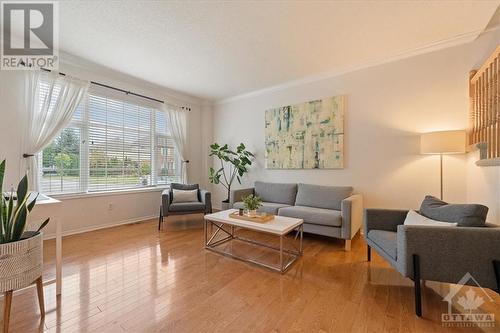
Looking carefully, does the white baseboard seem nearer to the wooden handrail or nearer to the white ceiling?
the white ceiling

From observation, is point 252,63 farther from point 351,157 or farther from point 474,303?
point 474,303

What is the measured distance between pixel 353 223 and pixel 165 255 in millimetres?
2357

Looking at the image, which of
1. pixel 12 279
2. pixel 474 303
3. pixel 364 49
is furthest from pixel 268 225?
pixel 364 49

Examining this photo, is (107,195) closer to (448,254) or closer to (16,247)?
(16,247)

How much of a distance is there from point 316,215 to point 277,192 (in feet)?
3.49

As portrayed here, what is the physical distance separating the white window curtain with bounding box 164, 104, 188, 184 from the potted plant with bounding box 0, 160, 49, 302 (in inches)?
128

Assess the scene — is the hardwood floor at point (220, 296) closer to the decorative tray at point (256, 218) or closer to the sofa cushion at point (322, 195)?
the decorative tray at point (256, 218)

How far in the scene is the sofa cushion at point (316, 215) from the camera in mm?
2691

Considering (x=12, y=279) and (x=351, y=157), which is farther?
(x=351, y=157)

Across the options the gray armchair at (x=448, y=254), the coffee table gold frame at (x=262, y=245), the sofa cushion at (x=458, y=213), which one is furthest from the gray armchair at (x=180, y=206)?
the sofa cushion at (x=458, y=213)

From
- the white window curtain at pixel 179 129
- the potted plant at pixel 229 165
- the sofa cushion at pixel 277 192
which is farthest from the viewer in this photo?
the white window curtain at pixel 179 129

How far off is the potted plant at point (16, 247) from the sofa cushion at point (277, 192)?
3.05 meters

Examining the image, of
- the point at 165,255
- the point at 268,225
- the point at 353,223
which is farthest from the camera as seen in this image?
the point at 353,223

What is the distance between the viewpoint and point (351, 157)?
11.1ft
